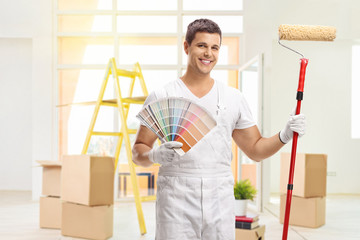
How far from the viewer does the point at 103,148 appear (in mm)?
6258

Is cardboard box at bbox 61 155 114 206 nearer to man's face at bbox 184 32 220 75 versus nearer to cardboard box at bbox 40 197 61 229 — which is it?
cardboard box at bbox 40 197 61 229

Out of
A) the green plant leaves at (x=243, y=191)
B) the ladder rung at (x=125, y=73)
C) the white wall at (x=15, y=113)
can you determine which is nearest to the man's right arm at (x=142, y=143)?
the green plant leaves at (x=243, y=191)

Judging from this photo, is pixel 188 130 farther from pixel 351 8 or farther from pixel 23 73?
pixel 23 73

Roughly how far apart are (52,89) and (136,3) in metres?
1.69

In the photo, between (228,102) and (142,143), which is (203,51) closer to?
(228,102)

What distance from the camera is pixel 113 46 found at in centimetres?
632

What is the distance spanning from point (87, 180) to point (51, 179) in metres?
0.80

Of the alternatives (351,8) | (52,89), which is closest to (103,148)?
(52,89)

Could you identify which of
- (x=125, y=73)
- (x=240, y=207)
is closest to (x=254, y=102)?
(x=125, y=73)

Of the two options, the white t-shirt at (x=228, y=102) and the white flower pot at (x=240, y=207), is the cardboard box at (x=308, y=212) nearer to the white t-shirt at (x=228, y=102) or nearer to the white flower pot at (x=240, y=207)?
the white flower pot at (x=240, y=207)

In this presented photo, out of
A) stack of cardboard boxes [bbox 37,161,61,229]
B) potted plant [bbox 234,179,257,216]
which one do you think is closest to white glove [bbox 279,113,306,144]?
potted plant [bbox 234,179,257,216]

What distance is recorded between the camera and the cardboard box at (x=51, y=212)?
170 inches

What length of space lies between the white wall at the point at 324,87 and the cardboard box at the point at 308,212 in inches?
8.5

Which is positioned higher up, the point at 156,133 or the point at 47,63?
the point at 47,63
